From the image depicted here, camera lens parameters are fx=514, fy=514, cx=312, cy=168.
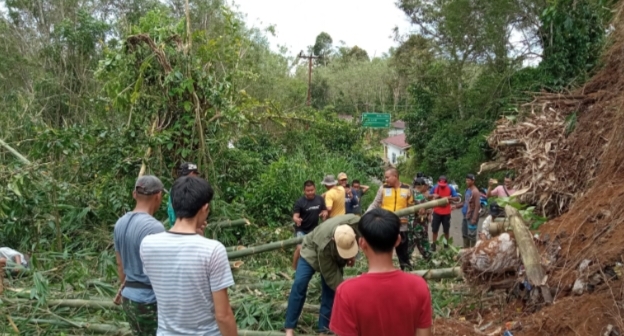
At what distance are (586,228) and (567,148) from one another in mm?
1659

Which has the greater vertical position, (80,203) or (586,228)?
(586,228)

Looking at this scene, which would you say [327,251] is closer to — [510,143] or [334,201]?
[334,201]

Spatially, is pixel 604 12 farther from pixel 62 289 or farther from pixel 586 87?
pixel 62 289

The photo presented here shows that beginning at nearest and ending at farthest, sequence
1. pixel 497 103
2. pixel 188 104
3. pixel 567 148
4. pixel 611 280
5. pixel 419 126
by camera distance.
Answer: pixel 611 280 → pixel 567 148 → pixel 188 104 → pixel 497 103 → pixel 419 126

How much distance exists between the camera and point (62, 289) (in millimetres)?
5250

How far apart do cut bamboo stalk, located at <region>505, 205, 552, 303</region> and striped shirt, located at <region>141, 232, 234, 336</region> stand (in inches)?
110

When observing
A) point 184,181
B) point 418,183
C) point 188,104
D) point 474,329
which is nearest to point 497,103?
point 418,183

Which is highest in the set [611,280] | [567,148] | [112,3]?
[112,3]

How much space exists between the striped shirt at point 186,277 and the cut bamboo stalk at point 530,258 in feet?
9.20

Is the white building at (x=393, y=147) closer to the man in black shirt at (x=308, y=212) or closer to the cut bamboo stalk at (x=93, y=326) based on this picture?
the man in black shirt at (x=308, y=212)

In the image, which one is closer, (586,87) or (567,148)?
(567,148)

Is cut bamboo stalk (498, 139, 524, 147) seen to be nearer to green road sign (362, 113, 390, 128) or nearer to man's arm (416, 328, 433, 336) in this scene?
man's arm (416, 328, 433, 336)

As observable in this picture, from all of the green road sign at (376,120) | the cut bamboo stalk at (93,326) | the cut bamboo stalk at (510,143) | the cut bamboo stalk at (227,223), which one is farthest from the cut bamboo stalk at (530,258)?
the green road sign at (376,120)

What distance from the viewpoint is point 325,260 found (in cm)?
409
